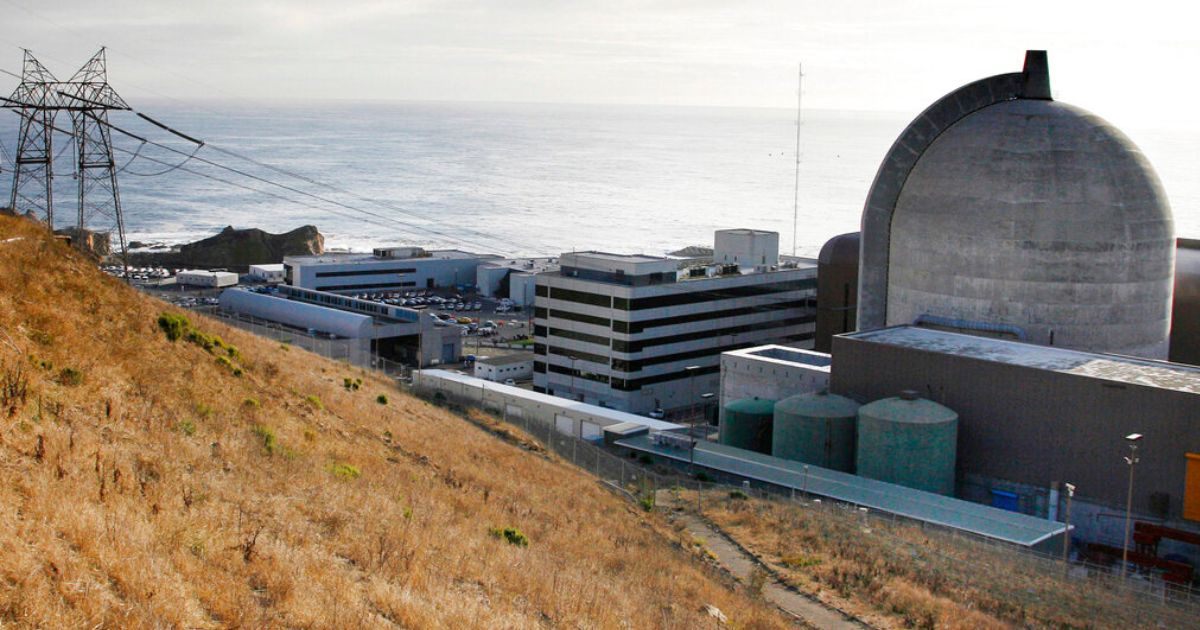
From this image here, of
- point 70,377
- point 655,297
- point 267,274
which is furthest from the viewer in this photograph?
point 267,274

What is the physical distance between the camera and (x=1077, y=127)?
49281 mm

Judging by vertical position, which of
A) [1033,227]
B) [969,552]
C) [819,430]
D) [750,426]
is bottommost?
[750,426]

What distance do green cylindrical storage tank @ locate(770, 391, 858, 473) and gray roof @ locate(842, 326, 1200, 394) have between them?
333cm

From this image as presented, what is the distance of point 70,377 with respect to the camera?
21391 mm

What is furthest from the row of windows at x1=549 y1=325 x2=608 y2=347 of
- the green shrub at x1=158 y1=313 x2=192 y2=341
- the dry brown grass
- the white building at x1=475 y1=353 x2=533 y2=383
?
the green shrub at x1=158 y1=313 x2=192 y2=341

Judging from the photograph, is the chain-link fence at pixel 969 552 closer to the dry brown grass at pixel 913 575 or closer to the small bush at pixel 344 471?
the dry brown grass at pixel 913 575

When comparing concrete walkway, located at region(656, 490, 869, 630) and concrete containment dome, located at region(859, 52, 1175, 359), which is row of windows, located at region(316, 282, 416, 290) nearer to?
concrete containment dome, located at region(859, 52, 1175, 359)

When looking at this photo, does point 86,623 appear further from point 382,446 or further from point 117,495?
point 382,446

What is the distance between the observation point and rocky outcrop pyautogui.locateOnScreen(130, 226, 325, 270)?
132 m

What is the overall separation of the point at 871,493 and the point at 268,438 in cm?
2349

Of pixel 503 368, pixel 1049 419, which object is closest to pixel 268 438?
pixel 1049 419

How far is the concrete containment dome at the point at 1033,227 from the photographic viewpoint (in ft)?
156

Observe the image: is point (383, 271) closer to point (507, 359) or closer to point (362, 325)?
point (507, 359)

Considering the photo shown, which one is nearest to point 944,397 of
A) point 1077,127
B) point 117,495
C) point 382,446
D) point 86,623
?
point 1077,127
